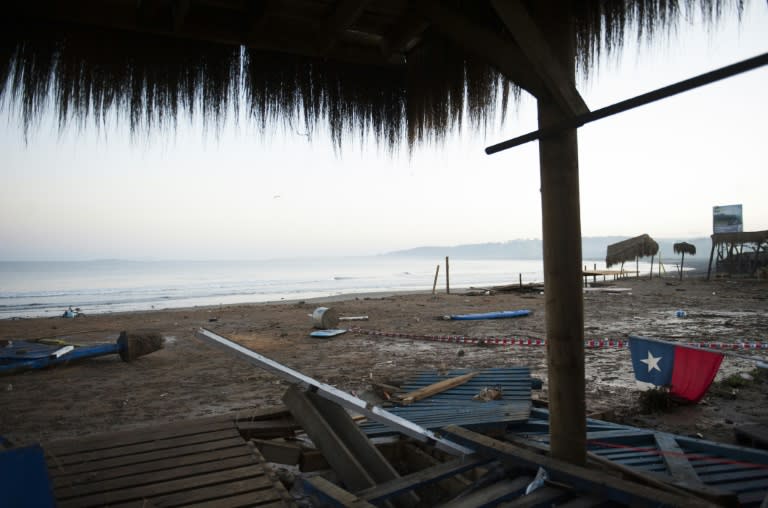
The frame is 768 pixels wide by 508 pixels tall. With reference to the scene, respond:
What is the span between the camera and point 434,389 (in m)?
5.05

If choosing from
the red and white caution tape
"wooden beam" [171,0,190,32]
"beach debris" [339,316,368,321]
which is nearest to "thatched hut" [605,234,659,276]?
"beach debris" [339,316,368,321]

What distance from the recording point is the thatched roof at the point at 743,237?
1049 inches

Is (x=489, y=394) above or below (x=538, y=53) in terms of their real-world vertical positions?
below

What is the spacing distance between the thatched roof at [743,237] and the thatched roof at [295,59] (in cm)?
3074

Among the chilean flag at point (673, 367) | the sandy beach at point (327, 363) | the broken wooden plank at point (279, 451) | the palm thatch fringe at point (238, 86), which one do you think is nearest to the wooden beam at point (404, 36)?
the palm thatch fringe at point (238, 86)

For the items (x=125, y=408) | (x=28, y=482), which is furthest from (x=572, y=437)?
(x=125, y=408)

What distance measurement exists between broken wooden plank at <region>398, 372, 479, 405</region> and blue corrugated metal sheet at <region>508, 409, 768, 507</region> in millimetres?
1239

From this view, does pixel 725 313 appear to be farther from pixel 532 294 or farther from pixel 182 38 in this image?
pixel 182 38

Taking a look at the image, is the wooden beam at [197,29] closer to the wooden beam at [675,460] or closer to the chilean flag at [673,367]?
the wooden beam at [675,460]

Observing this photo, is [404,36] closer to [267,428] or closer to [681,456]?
[267,428]

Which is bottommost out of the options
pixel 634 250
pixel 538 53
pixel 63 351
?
pixel 63 351

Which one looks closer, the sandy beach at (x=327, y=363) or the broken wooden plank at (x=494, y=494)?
the broken wooden plank at (x=494, y=494)

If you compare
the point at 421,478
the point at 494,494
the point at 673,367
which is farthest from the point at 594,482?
the point at 673,367

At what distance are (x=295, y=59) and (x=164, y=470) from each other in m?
3.00
